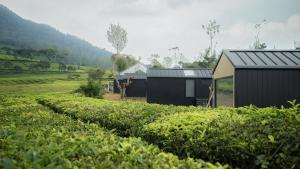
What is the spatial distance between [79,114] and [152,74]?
16.9 metres

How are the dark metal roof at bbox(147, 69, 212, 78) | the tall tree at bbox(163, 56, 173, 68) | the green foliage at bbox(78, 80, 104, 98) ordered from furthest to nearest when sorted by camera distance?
1. the tall tree at bbox(163, 56, 173, 68)
2. the green foliage at bbox(78, 80, 104, 98)
3. the dark metal roof at bbox(147, 69, 212, 78)

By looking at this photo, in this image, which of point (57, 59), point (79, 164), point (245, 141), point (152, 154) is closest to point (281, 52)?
point (245, 141)

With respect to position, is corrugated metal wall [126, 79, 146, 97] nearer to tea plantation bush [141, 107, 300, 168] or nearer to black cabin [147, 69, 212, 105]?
black cabin [147, 69, 212, 105]

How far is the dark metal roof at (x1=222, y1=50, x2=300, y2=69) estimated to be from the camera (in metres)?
11.1

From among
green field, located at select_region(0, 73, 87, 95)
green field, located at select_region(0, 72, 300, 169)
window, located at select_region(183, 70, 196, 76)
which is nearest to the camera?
green field, located at select_region(0, 72, 300, 169)

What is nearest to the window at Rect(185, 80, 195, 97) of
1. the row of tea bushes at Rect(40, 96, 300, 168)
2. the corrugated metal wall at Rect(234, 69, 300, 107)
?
the corrugated metal wall at Rect(234, 69, 300, 107)

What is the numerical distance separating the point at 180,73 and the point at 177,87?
1.55 metres

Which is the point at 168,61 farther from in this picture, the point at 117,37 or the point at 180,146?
the point at 180,146

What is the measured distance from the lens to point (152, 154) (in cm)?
344

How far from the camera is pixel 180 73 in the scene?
83.5ft

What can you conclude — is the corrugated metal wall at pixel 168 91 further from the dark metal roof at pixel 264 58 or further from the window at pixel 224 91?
the dark metal roof at pixel 264 58

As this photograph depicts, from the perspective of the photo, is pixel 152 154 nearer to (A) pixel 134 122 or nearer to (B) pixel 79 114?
(A) pixel 134 122

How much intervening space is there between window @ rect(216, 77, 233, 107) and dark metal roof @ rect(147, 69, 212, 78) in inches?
347

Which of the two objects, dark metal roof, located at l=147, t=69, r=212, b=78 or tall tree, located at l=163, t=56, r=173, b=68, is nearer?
dark metal roof, located at l=147, t=69, r=212, b=78
